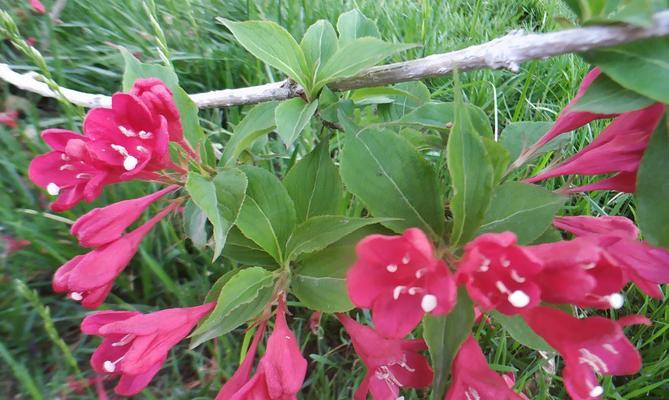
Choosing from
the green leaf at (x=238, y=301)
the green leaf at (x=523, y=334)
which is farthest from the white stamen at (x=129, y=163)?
the green leaf at (x=523, y=334)

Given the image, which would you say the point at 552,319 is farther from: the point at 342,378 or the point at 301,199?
the point at 342,378

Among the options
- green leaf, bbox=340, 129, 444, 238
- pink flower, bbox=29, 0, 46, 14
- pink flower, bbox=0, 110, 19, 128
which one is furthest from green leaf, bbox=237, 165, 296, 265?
pink flower, bbox=29, 0, 46, 14

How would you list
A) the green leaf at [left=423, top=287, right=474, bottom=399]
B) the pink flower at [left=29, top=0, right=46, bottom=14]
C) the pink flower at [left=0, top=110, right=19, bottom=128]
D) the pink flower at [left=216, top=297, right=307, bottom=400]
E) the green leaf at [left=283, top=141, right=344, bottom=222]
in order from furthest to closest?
1. the pink flower at [left=29, top=0, right=46, bottom=14]
2. the pink flower at [left=0, top=110, right=19, bottom=128]
3. the green leaf at [left=283, top=141, right=344, bottom=222]
4. the pink flower at [left=216, top=297, right=307, bottom=400]
5. the green leaf at [left=423, top=287, right=474, bottom=399]

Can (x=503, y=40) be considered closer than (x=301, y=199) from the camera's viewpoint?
Yes

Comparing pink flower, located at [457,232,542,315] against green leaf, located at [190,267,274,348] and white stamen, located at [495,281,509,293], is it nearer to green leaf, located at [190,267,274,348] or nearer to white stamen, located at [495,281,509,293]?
white stamen, located at [495,281,509,293]

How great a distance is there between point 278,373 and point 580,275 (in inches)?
15.9

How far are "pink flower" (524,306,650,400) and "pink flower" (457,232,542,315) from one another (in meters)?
0.08

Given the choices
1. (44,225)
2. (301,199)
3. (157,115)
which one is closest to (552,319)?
(301,199)

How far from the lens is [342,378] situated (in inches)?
45.8

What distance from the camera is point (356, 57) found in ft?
2.59

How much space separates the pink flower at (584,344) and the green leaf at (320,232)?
22 cm

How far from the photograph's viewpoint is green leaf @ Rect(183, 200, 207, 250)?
2.76 feet

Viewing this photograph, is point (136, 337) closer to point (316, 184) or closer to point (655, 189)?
point (316, 184)

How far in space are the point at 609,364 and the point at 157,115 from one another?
0.61 meters
